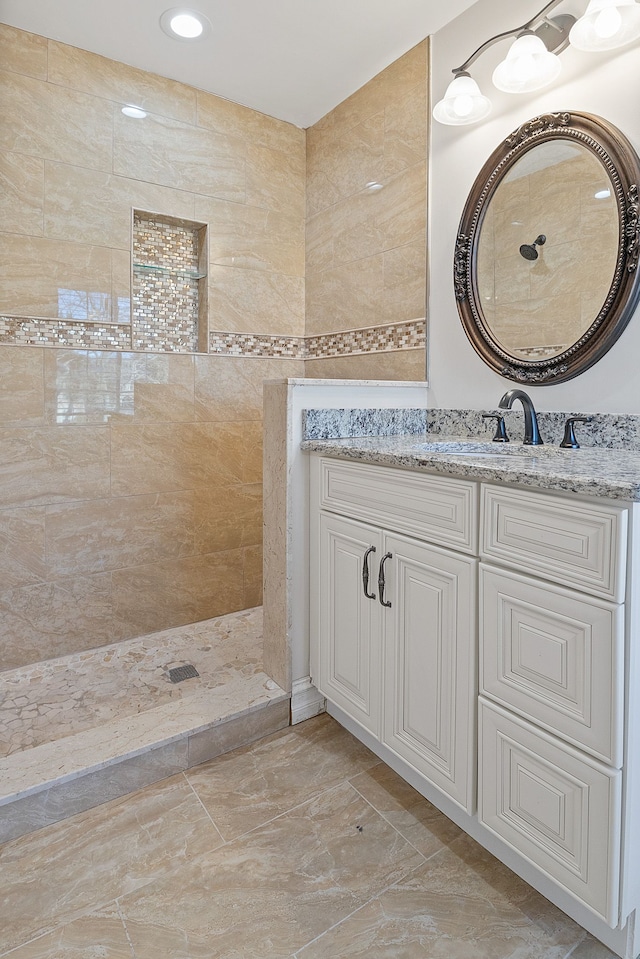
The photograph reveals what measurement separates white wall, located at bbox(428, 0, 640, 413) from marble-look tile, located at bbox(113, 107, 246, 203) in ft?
3.10

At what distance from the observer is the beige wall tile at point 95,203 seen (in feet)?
7.04

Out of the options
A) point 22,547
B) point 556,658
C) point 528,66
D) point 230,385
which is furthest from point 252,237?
point 556,658

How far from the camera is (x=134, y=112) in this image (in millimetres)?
2303

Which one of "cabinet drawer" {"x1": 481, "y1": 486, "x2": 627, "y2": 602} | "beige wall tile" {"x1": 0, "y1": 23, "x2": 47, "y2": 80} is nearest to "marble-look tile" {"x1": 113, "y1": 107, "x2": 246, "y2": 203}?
"beige wall tile" {"x1": 0, "y1": 23, "x2": 47, "y2": 80}

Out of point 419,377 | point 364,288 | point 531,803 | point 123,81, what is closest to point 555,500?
point 531,803

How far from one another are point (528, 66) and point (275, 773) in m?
2.21

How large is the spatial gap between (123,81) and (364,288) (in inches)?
50.5

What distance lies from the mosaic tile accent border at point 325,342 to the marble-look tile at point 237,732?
4.81 feet

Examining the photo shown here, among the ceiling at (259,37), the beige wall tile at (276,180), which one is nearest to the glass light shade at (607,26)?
the ceiling at (259,37)

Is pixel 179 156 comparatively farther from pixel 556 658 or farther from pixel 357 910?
pixel 357 910

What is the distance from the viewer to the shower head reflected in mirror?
1.74m

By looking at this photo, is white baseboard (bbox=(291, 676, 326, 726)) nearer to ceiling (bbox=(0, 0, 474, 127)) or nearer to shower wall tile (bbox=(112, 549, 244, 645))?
shower wall tile (bbox=(112, 549, 244, 645))

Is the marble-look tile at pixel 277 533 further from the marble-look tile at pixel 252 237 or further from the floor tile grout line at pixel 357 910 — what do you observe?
the marble-look tile at pixel 252 237

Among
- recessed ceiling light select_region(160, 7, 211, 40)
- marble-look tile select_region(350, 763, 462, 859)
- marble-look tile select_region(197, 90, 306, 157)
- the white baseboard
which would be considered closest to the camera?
marble-look tile select_region(350, 763, 462, 859)
